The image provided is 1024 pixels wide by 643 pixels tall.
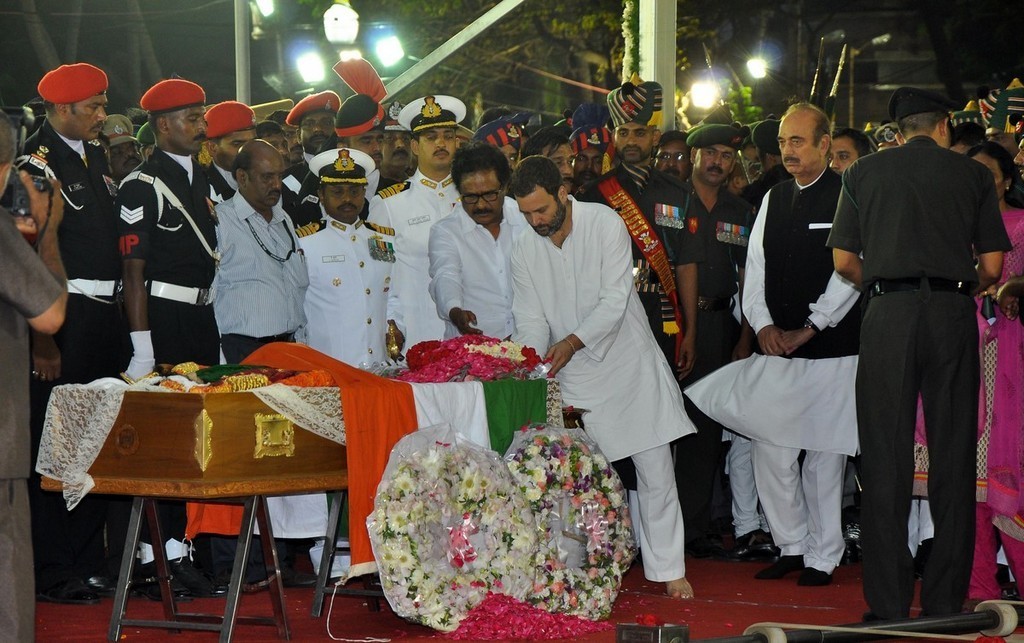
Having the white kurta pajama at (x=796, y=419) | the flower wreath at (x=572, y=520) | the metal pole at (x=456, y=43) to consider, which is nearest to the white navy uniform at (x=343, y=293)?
the flower wreath at (x=572, y=520)

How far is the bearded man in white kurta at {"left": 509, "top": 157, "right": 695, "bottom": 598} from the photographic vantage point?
737cm

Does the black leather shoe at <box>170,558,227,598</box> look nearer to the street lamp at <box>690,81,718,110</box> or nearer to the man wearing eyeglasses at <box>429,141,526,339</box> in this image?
the man wearing eyeglasses at <box>429,141,526,339</box>

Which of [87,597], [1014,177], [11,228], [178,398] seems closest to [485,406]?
[178,398]

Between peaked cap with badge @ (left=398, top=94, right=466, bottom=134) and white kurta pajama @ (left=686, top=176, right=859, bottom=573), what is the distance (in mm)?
1982

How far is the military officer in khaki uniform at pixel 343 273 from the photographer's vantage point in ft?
26.1

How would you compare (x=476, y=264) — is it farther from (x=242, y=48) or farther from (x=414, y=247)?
(x=242, y=48)

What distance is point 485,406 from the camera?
6586 mm

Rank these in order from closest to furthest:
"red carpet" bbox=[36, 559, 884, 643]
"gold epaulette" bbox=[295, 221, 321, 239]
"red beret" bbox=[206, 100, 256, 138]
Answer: "red carpet" bbox=[36, 559, 884, 643], "gold epaulette" bbox=[295, 221, 321, 239], "red beret" bbox=[206, 100, 256, 138]

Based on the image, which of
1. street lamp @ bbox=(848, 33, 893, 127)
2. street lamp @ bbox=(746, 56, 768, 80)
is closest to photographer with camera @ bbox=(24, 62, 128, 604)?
street lamp @ bbox=(746, 56, 768, 80)

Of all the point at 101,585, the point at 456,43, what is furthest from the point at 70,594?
the point at 456,43

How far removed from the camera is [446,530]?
6.23m

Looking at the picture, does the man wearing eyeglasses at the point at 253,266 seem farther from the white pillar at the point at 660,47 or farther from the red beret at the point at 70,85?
the white pillar at the point at 660,47

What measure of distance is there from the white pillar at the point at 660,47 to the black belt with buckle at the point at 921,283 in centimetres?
629

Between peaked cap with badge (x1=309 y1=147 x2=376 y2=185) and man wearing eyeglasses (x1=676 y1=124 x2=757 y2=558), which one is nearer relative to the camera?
peaked cap with badge (x1=309 y1=147 x2=376 y2=185)
